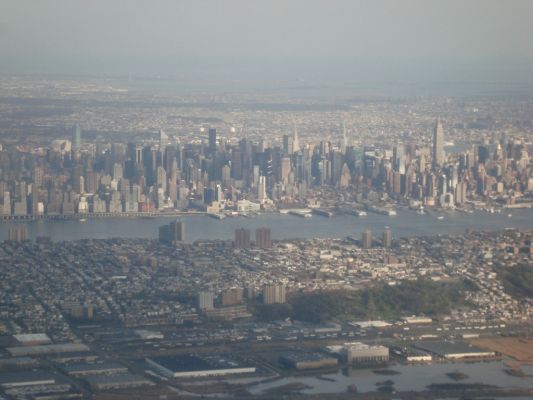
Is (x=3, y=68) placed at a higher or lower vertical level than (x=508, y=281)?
higher

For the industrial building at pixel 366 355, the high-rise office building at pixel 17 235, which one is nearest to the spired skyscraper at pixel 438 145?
the high-rise office building at pixel 17 235

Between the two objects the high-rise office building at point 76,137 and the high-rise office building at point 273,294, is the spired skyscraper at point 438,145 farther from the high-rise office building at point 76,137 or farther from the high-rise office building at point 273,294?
the high-rise office building at point 273,294

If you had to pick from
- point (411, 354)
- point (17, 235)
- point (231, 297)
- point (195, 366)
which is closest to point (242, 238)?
point (17, 235)

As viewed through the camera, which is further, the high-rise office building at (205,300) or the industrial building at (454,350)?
the high-rise office building at (205,300)

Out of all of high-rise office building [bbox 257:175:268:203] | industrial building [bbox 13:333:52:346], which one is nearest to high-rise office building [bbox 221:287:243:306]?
industrial building [bbox 13:333:52:346]

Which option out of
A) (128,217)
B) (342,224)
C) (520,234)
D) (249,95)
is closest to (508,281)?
(520,234)

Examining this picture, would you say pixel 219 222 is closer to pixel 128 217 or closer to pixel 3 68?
pixel 128 217

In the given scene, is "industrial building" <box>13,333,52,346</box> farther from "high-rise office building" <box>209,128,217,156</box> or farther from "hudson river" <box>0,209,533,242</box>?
"high-rise office building" <box>209,128,217,156</box>
